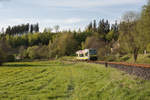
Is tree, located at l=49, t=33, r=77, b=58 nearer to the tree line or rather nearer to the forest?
the forest

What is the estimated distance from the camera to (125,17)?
41156mm

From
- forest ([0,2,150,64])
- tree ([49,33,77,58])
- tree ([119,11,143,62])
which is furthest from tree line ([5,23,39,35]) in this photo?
tree ([119,11,143,62])

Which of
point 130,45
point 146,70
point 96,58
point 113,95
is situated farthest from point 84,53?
point 113,95

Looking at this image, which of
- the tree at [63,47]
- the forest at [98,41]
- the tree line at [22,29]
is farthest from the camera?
the tree line at [22,29]

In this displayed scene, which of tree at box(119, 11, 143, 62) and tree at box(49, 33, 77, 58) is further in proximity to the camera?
tree at box(49, 33, 77, 58)

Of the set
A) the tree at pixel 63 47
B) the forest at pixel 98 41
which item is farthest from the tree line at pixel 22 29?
the tree at pixel 63 47

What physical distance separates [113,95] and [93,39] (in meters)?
69.5

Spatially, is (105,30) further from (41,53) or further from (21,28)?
(21,28)

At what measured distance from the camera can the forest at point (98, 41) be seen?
32806 millimetres

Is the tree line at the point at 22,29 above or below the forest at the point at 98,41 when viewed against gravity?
above

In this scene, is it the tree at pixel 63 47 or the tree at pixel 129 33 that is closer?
the tree at pixel 129 33

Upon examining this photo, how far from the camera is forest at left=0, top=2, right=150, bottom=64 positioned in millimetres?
32806

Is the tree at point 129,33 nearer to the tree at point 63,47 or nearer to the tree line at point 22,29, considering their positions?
the tree at point 63,47

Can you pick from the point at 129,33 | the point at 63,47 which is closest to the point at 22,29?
the point at 63,47
